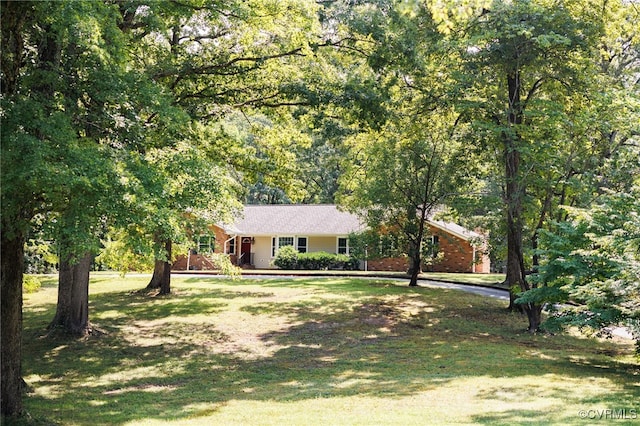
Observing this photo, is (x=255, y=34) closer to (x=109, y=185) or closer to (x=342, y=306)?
(x=109, y=185)

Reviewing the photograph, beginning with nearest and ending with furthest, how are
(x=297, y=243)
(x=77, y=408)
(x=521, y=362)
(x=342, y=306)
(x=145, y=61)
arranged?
(x=77, y=408) < (x=521, y=362) < (x=145, y=61) < (x=342, y=306) < (x=297, y=243)

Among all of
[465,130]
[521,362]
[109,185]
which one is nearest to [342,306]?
[465,130]

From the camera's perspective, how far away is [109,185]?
7352 mm

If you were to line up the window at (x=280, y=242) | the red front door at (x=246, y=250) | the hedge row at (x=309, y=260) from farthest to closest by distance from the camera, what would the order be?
1. the red front door at (x=246, y=250)
2. the window at (x=280, y=242)
3. the hedge row at (x=309, y=260)

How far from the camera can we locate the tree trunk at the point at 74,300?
1634 centimetres

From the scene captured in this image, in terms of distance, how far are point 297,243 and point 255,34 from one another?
105ft

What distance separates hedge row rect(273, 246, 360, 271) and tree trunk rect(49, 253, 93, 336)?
25.6 meters

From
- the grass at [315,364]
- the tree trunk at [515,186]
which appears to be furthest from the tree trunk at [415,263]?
the tree trunk at [515,186]

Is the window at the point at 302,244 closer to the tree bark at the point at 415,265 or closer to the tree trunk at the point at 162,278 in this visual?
the tree bark at the point at 415,265

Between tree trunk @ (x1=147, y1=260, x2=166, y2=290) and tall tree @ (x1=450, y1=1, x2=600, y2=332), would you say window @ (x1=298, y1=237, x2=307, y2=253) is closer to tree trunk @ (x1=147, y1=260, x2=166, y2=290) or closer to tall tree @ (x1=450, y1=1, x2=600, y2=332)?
tree trunk @ (x1=147, y1=260, x2=166, y2=290)

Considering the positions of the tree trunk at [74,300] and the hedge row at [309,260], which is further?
the hedge row at [309,260]

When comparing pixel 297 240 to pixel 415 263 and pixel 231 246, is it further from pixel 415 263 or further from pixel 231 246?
pixel 415 263

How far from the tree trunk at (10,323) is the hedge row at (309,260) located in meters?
33.4

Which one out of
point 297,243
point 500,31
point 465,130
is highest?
point 500,31
